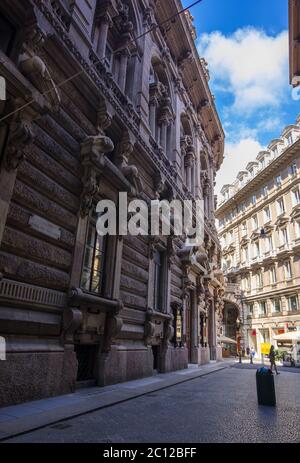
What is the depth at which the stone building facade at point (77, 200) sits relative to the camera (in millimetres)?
6762

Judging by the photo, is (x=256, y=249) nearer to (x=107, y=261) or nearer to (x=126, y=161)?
(x=126, y=161)

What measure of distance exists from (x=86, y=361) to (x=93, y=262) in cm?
287

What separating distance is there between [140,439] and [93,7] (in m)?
12.7

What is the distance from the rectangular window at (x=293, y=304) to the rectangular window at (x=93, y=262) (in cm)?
3417

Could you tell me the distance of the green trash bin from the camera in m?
7.79

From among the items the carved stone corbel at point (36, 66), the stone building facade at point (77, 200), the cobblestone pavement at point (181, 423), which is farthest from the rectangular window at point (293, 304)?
the carved stone corbel at point (36, 66)

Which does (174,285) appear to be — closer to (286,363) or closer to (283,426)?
(283,426)

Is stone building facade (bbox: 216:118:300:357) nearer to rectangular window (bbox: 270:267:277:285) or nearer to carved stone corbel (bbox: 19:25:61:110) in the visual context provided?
rectangular window (bbox: 270:267:277:285)

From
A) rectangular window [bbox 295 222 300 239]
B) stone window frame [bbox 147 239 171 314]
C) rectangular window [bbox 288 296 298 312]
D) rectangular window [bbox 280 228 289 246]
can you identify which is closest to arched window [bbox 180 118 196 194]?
stone window frame [bbox 147 239 171 314]

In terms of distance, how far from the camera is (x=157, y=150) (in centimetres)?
1582

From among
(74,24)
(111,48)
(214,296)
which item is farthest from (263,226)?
(74,24)

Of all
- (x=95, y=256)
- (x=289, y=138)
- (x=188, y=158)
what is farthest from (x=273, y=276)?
(x=95, y=256)

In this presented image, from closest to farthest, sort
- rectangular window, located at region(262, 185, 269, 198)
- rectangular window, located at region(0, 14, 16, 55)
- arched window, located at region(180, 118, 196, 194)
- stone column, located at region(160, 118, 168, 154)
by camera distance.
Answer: rectangular window, located at region(0, 14, 16, 55)
stone column, located at region(160, 118, 168, 154)
arched window, located at region(180, 118, 196, 194)
rectangular window, located at region(262, 185, 269, 198)

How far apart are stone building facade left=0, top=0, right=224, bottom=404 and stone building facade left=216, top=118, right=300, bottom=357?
2734 cm
